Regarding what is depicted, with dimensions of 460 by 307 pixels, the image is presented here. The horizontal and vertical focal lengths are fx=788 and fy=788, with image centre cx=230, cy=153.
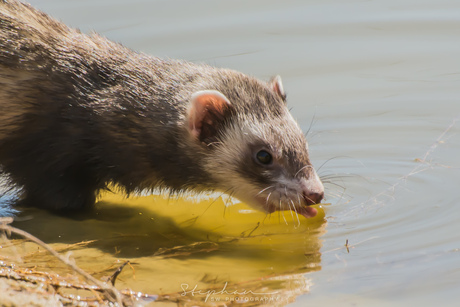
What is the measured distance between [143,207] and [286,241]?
187cm

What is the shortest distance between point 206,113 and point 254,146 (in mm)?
543

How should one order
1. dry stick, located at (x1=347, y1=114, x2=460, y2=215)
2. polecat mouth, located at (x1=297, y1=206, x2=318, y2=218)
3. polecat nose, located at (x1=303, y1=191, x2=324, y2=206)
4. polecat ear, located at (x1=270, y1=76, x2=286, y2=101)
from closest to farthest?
polecat nose, located at (x1=303, y1=191, x2=324, y2=206) < polecat mouth, located at (x1=297, y1=206, x2=318, y2=218) < polecat ear, located at (x1=270, y1=76, x2=286, y2=101) < dry stick, located at (x1=347, y1=114, x2=460, y2=215)

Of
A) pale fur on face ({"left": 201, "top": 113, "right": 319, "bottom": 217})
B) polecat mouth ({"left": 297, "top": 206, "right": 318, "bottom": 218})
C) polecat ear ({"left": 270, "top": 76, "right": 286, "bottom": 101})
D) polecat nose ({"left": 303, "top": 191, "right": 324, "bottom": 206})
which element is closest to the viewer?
polecat nose ({"left": 303, "top": 191, "right": 324, "bottom": 206})

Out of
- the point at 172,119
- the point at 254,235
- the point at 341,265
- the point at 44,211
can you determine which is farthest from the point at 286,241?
the point at 44,211

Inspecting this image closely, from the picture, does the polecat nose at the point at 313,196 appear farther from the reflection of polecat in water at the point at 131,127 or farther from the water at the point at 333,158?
the water at the point at 333,158

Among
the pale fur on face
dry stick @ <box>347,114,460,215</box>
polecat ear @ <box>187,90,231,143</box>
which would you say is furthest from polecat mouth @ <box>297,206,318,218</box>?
polecat ear @ <box>187,90,231,143</box>

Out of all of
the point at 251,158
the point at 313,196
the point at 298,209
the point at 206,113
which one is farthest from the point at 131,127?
the point at 313,196

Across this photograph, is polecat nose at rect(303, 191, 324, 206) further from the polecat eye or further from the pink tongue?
the polecat eye

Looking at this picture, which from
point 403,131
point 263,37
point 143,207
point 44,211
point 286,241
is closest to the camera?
point 286,241

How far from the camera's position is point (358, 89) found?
10750 mm

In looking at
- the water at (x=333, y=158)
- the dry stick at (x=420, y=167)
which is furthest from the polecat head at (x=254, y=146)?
the dry stick at (x=420, y=167)

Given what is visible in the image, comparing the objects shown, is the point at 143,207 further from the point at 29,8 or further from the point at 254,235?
the point at 29,8

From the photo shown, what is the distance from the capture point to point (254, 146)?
7.25 metres

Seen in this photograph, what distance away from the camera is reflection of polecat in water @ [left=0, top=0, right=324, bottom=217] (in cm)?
725
